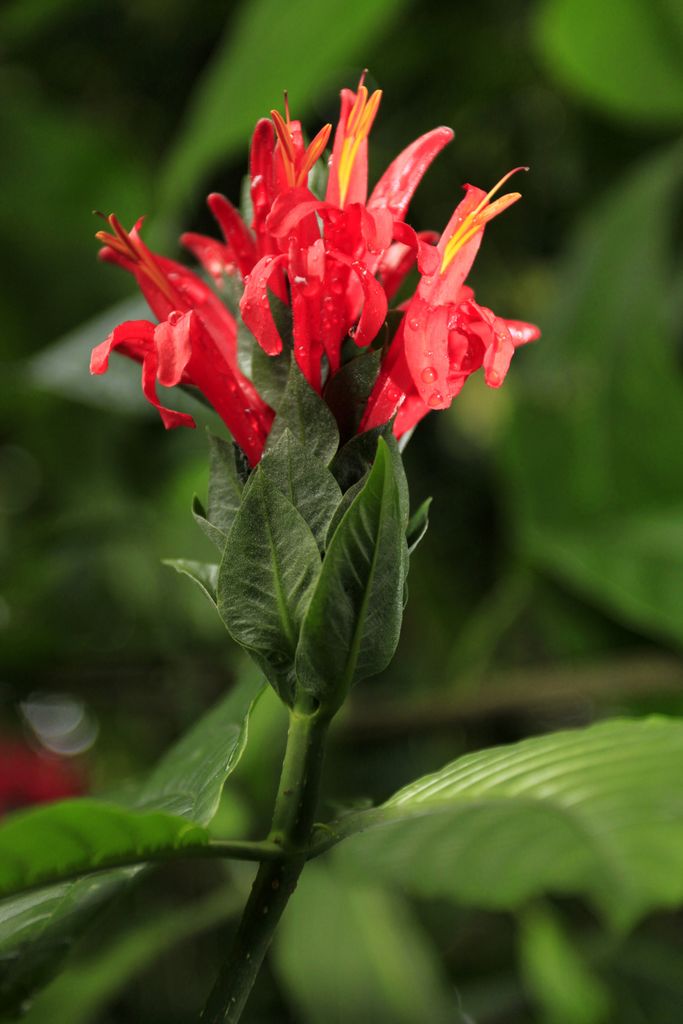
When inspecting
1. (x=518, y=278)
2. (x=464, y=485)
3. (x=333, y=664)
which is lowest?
(x=464, y=485)

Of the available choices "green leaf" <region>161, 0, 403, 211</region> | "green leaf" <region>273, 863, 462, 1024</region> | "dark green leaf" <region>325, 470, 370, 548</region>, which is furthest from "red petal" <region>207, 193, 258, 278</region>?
"green leaf" <region>273, 863, 462, 1024</region>

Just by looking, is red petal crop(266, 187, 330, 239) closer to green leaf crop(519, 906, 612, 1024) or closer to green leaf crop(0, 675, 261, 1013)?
green leaf crop(0, 675, 261, 1013)

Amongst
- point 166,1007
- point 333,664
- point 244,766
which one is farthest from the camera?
point 166,1007

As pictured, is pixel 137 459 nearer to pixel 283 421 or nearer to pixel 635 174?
pixel 635 174

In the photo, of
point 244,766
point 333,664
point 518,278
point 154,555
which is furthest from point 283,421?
point 518,278

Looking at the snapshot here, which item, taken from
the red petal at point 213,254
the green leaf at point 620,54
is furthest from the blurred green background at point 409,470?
the red petal at point 213,254

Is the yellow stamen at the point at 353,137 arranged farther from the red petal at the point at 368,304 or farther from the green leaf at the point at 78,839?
the green leaf at the point at 78,839

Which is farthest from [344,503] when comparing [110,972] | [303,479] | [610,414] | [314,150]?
[610,414]
